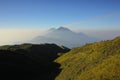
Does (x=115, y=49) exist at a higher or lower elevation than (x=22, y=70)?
higher

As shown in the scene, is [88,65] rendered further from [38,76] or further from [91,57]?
[38,76]

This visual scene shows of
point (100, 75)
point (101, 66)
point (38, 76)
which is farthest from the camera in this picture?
point (38, 76)

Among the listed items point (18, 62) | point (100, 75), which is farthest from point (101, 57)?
point (18, 62)

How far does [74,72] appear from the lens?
39.7 meters

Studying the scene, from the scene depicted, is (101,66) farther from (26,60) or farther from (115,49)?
(26,60)

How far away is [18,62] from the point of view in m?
53.8

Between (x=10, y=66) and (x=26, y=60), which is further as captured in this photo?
(x=26, y=60)

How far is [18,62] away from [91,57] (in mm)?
19918

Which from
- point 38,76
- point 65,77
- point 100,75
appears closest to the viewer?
point 100,75

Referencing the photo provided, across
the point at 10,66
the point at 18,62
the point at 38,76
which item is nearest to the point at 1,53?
the point at 18,62

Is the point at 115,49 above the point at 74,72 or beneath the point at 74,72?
above

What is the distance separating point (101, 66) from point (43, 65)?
81.0 feet

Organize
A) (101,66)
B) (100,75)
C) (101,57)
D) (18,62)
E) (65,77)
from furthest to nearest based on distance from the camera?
1. (18,62)
2. (101,57)
3. (65,77)
4. (101,66)
5. (100,75)

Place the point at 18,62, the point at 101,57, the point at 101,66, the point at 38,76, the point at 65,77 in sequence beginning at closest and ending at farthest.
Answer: the point at 101,66 < the point at 65,77 < the point at 101,57 < the point at 38,76 < the point at 18,62
